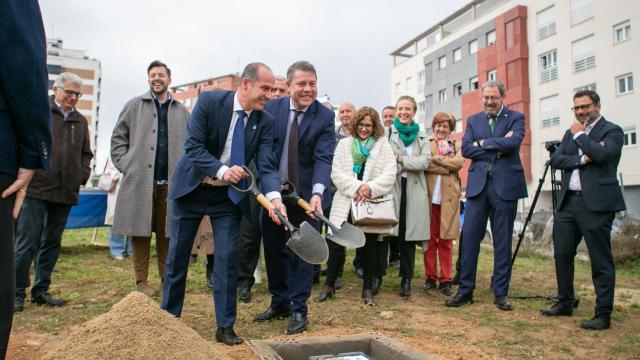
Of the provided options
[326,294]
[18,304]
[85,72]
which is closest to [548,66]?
[326,294]

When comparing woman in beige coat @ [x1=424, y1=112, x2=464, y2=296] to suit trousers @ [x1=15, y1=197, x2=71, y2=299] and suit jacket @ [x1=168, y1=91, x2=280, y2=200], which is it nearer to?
suit jacket @ [x1=168, y1=91, x2=280, y2=200]

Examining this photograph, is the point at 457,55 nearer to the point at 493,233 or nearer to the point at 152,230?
the point at 493,233

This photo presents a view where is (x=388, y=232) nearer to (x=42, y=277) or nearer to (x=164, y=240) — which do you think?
(x=164, y=240)

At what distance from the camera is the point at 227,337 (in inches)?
139

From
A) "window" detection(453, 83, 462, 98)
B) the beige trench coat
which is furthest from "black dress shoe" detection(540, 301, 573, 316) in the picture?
"window" detection(453, 83, 462, 98)

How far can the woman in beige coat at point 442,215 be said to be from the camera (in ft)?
19.0

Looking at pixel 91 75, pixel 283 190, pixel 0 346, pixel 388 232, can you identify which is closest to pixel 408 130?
pixel 388 232

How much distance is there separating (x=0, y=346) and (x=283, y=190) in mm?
2539

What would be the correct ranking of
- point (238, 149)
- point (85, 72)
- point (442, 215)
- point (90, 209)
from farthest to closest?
point (85, 72), point (90, 209), point (442, 215), point (238, 149)

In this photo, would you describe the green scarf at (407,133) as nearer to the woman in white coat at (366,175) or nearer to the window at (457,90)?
the woman in white coat at (366,175)

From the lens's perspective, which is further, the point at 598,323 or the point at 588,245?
the point at 588,245

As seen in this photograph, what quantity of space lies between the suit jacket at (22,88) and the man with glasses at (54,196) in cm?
270

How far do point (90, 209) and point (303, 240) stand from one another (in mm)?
7004

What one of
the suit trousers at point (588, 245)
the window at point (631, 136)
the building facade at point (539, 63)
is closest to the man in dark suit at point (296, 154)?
the suit trousers at point (588, 245)
